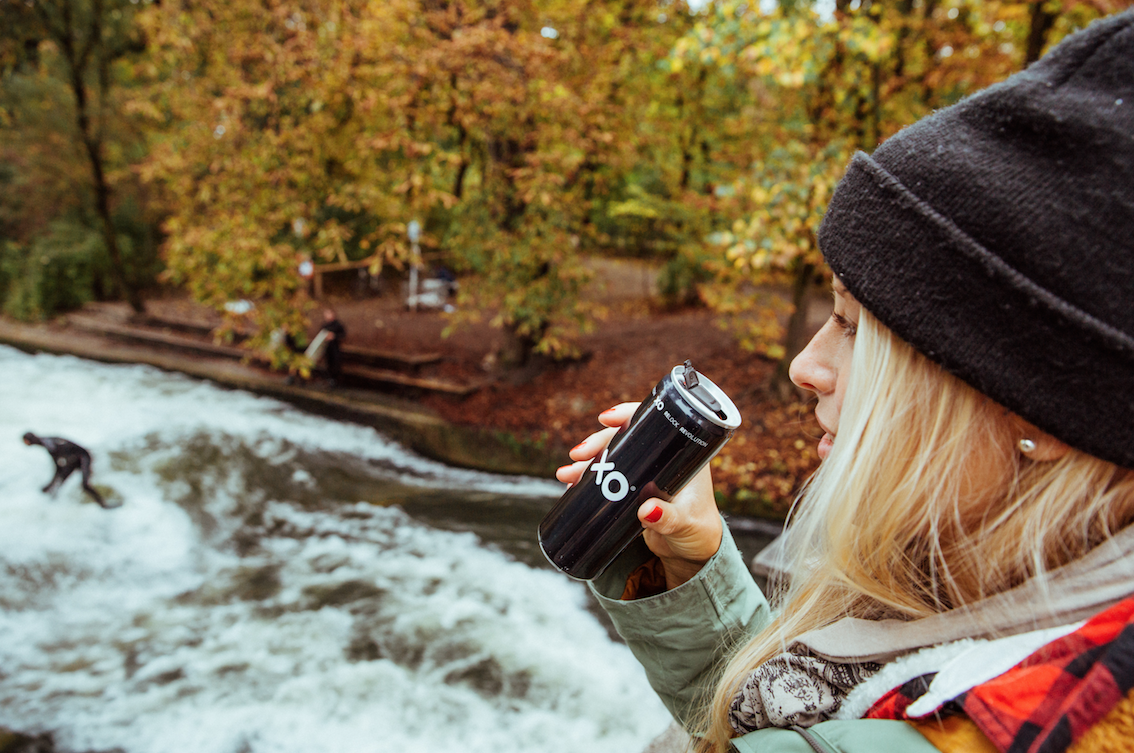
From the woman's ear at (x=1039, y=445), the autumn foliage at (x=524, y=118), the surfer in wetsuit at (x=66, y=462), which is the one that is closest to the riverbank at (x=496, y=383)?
the autumn foliage at (x=524, y=118)

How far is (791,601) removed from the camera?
1.20 metres

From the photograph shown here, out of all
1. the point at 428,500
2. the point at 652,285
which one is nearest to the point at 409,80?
the point at 428,500

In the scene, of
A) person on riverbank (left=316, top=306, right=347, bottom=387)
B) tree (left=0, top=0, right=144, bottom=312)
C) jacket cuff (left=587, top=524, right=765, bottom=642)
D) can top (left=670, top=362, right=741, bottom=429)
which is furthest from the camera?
tree (left=0, top=0, right=144, bottom=312)

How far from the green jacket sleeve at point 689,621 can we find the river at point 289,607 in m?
3.34

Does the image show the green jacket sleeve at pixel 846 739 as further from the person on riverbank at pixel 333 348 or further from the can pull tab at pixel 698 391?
the person on riverbank at pixel 333 348

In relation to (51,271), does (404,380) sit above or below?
below

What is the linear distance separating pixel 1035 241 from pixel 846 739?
2.15 feet

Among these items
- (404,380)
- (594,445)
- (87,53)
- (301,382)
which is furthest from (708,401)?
(87,53)

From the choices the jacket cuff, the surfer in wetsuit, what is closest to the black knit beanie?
the jacket cuff

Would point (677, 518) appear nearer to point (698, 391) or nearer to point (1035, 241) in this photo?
point (698, 391)

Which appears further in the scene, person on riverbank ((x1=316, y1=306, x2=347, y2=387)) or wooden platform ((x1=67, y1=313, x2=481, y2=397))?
person on riverbank ((x1=316, y1=306, x2=347, y2=387))

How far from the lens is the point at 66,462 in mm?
7188

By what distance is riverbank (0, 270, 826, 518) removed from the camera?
7.82 metres

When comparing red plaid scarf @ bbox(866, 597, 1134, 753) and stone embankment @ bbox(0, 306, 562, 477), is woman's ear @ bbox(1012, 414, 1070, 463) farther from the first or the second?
stone embankment @ bbox(0, 306, 562, 477)
